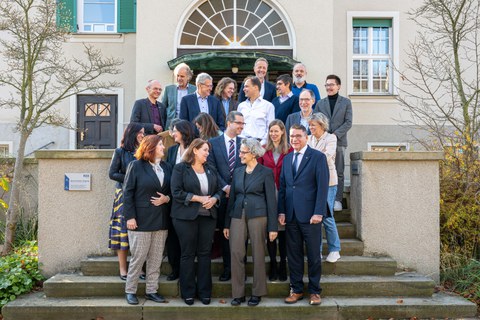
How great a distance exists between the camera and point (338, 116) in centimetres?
602

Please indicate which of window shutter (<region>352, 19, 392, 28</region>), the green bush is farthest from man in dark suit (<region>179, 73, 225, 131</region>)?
window shutter (<region>352, 19, 392, 28</region>)

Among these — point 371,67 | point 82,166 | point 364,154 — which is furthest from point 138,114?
point 371,67

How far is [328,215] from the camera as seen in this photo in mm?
5230

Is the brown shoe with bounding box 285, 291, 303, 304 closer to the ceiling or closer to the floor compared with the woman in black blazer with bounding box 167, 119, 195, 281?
closer to the floor

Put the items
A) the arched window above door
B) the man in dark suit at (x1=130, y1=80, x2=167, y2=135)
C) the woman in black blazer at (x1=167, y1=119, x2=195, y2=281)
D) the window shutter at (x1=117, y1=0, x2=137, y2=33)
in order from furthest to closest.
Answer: the window shutter at (x1=117, y1=0, x2=137, y2=33), the arched window above door, the man in dark suit at (x1=130, y1=80, x2=167, y2=135), the woman in black blazer at (x1=167, y1=119, x2=195, y2=281)

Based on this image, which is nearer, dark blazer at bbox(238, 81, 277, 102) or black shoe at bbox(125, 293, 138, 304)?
black shoe at bbox(125, 293, 138, 304)

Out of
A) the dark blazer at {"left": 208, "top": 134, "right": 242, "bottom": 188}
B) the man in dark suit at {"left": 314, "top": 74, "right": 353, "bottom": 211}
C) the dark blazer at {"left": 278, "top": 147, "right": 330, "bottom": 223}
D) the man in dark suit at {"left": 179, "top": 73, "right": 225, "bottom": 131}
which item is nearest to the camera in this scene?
the dark blazer at {"left": 278, "top": 147, "right": 330, "bottom": 223}

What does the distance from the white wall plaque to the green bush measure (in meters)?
1.12

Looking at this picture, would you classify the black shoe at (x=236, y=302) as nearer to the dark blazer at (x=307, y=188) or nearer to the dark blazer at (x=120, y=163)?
the dark blazer at (x=307, y=188)

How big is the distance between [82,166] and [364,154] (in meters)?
A: 3.85

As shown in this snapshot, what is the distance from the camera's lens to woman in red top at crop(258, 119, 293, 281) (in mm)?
5023

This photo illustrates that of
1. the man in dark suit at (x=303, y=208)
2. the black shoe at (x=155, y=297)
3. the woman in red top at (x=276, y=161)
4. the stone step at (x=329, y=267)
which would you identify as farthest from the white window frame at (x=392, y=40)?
the black shoe at (x=155, y=297)

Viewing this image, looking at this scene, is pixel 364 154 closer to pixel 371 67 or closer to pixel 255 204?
pixel 255 204

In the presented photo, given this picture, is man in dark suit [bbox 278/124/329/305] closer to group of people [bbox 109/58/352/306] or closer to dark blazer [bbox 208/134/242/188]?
group of people [bbox 109/58/352/306]
